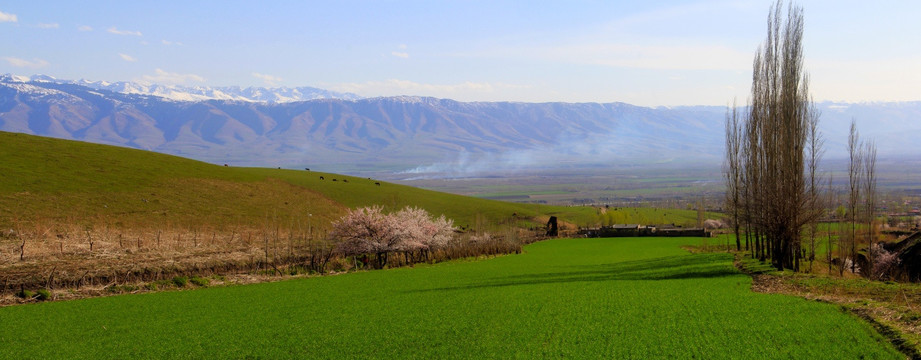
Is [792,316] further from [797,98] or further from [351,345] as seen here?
[797,98]

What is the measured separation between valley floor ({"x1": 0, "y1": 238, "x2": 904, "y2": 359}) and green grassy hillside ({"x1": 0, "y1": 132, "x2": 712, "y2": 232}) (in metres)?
25.8

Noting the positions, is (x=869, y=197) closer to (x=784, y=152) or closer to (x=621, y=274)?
(x=784, y=152)

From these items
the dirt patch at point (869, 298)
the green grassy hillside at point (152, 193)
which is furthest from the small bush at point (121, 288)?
the dirt patch at point (869, 298)

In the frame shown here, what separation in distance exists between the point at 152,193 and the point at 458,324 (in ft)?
177

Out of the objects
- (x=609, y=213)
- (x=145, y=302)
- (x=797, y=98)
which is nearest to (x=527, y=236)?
(x=609, y=213)

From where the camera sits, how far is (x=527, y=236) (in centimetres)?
8694

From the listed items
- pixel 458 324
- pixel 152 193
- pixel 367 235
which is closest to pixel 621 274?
pixel 458 324

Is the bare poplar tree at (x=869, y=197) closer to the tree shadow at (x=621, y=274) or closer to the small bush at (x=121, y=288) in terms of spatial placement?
the tree shadow at (x=621, y=274)

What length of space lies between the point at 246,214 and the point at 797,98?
52806 millimetres

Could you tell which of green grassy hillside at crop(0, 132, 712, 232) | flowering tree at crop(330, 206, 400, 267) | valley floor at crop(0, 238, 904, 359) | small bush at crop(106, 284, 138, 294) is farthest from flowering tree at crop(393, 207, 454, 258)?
small bush at crop(106, 284, 138, 294)

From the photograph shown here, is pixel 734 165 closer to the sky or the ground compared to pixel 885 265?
closer to the sky

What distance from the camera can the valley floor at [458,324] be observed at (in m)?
17.2

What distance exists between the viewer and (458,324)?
21344 millimetres

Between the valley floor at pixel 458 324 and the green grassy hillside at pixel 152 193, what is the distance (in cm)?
2578
